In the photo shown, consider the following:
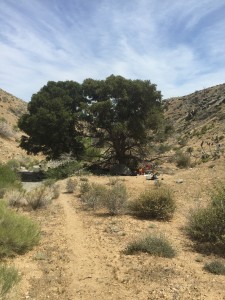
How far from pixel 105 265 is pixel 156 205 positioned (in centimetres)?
480

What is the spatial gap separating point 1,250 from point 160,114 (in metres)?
20.4

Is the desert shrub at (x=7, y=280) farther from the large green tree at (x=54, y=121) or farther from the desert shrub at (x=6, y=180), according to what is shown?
the large green tree at (x=54, y=121)

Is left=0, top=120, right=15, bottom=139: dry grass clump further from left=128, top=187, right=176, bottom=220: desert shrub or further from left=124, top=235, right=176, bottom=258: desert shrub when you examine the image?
left=124, top=235, right=176, bottom=258: desert shrub

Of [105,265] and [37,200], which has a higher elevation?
[37,200]

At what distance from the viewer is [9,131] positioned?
147 ft

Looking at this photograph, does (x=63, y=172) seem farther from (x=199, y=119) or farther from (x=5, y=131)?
(x=199, y=119)

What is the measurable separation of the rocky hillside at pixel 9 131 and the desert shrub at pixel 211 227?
80.6 feet

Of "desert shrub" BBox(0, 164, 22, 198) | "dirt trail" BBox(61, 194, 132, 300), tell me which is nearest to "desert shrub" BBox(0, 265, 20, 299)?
"dirt trail" BBox(61, 194, 132, 300)

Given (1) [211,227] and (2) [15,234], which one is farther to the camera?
(1) [211,227]

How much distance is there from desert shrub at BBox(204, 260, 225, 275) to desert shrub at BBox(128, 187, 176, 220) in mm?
4546

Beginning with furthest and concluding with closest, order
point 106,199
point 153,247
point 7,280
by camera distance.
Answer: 1. point 106,199
2. point 153,247
3. point 7,280

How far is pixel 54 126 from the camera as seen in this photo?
26.3 m

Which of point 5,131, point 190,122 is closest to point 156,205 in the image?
point 5,131

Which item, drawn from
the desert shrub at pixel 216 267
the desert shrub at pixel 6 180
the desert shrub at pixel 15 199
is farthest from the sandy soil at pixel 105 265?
the desert shrub at pixel 6 180
